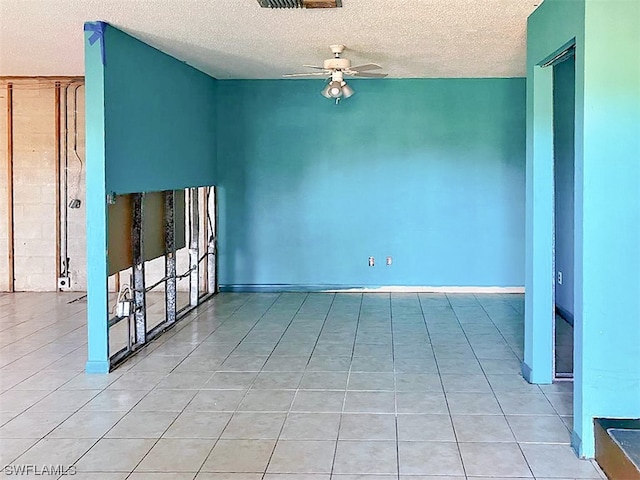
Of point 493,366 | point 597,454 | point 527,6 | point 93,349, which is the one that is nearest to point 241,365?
point 93,349

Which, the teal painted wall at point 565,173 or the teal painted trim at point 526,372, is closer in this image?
the teal painted trim at point 526,372

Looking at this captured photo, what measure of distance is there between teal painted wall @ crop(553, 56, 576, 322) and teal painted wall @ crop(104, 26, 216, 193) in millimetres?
3588

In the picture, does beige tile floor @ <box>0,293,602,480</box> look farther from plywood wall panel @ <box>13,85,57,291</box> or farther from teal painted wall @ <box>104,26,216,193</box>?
plywood wall panel @ <box>13,85,57,291</box>

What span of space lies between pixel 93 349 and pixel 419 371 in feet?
7.71

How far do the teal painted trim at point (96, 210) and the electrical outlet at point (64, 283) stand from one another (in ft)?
11.4

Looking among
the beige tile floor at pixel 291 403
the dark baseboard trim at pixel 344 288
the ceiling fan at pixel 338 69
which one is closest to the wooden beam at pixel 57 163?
the beige tile floor at pixel 291 403

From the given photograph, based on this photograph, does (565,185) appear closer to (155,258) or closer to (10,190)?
(155,258)

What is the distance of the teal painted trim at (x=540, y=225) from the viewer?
4363mm

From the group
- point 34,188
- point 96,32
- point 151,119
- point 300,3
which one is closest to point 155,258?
point 151,119

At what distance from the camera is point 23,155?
800cm

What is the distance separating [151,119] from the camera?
18.7 ft

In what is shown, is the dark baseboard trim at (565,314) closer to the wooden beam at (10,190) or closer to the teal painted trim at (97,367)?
the teal painted trim at (97,367)

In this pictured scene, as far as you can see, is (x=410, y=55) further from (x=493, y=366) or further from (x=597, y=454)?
(x=597, y=454)

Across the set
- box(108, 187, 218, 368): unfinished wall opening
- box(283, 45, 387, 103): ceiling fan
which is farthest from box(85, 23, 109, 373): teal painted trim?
box(283, 45, 387, 103): ceiling fan
